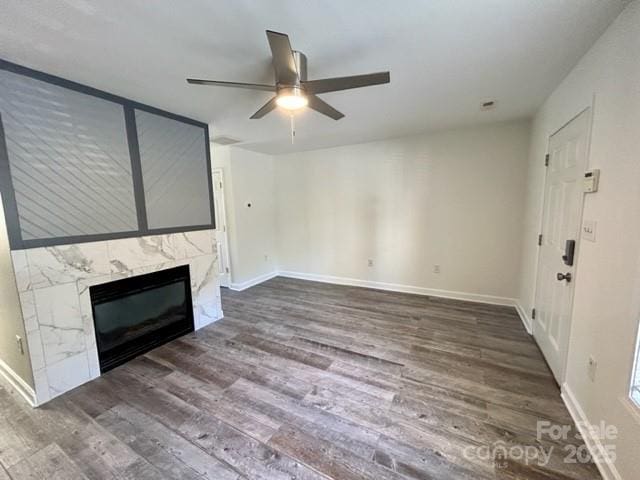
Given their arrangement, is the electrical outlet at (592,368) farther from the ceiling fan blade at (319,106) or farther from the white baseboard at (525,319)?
the ceiling fan blade at (319,106)

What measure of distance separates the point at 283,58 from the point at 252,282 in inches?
152

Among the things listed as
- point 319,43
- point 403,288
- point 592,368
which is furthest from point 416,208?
point 319,43

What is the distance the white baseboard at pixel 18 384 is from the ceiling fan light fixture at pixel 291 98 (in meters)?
2.84

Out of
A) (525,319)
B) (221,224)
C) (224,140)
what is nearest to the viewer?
(525,319)

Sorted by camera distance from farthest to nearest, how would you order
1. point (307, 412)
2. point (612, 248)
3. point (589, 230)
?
1. point (307, 412)
2. point (589, 230)
3. point (612, 248)

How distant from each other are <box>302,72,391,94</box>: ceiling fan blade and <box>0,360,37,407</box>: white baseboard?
3.03 metres

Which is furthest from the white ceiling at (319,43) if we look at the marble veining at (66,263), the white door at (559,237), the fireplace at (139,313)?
the fireplace at (139,313)

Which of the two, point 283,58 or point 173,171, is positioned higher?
point 283,58

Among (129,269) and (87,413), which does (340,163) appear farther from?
(87,413)

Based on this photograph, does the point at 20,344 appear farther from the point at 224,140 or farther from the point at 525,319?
the point at 525,319

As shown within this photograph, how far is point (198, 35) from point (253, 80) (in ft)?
1.89

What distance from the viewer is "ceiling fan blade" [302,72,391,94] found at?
1.50 meters

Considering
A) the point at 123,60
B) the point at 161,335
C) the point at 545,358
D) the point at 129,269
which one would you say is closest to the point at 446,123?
the point at 545,358

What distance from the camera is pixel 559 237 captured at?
213 centimetres
